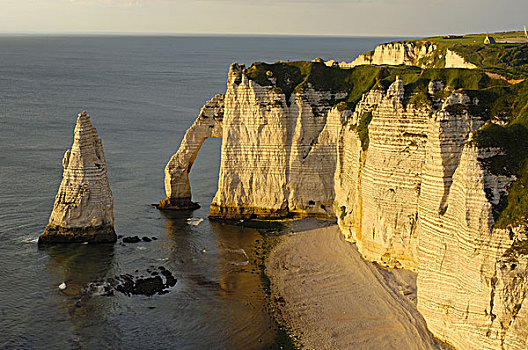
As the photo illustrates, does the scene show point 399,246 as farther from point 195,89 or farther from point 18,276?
point 195,89

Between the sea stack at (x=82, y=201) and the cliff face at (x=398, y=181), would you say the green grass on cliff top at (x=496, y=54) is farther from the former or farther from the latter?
the sea stack at (x=82, y=201)

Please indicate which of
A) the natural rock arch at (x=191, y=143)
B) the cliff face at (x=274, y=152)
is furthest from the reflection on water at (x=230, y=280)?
the cliff face at (x=274, y=152)

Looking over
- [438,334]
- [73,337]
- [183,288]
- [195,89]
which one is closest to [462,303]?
[438,334]

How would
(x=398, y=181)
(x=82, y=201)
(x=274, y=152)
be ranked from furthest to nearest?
(x=274, y=152) < (x=82, y=201) < (x=398, y=181)

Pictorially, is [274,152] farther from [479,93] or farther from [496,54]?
[496,54]

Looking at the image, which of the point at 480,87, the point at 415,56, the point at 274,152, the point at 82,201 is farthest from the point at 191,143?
the point at 415,56

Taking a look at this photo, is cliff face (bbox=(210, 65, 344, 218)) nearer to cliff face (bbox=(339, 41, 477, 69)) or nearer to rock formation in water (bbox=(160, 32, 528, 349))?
rock formation in water (bbox=(160, 32, 528, 349))
